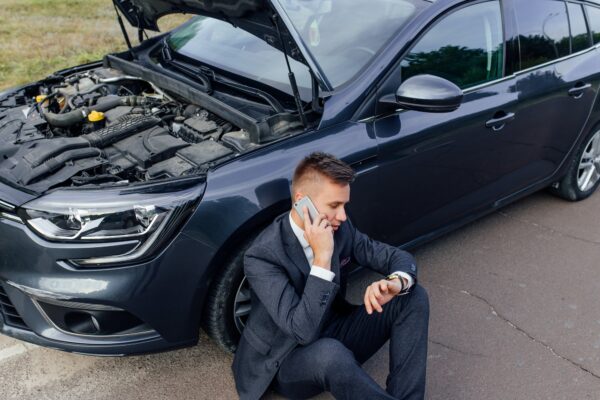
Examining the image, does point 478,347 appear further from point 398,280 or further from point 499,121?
point 499,121

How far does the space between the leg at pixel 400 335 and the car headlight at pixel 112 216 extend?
806 millimetres

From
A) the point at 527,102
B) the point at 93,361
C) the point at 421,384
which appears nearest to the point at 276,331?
the point at 421,384

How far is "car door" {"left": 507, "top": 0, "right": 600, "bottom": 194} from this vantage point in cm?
351

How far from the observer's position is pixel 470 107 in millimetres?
3205

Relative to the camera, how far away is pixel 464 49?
3.23 m

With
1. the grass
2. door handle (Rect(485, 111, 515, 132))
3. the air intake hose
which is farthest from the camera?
Result: the grass

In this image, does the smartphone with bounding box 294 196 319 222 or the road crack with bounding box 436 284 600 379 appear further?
the road crack with bounding box 436 284 600 379

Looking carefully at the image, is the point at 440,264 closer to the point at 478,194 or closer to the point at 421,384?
the point at 478,194

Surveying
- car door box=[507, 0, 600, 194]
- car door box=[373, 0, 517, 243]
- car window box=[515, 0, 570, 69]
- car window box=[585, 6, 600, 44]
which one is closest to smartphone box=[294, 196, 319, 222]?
car door box=[373, 0, 517, 243]

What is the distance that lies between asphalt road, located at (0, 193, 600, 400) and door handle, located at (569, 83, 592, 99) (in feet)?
3.07

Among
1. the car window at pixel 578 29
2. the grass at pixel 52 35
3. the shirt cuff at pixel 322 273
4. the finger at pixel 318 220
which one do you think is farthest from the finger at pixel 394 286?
the grass at pixel 52 35

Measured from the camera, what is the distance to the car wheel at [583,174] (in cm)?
425

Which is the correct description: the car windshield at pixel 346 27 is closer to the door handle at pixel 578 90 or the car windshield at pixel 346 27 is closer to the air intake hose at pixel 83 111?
the air intake hose at pixel 83 111

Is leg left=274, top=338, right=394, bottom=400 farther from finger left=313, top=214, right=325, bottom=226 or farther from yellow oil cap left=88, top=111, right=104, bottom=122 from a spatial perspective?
yellow oil cap left=88, top=111, right=104, bottom=122
